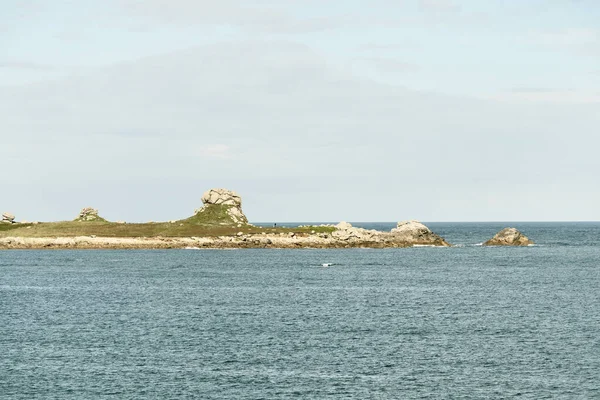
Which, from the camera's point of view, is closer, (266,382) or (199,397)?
(199,397)

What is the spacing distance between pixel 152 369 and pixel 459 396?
67.2ft

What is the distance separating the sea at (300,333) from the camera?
52.0 meters

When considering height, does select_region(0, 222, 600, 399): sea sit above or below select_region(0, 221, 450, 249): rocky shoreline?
below

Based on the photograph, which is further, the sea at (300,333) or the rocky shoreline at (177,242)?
the rocky shoreline at (177,242)

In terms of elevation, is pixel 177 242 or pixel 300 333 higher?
pixel 177 242

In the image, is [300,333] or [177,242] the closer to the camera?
[300,333]

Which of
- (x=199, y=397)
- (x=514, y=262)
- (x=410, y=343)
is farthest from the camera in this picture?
(x=514, y=262)

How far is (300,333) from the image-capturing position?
2790 inches

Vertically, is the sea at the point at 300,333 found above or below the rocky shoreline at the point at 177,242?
below

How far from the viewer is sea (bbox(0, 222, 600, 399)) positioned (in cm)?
5197

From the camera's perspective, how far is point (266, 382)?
5256cm

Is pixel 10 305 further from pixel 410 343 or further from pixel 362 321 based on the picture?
pixel 410 343

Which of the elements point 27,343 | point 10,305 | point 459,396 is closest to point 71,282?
point 10,305

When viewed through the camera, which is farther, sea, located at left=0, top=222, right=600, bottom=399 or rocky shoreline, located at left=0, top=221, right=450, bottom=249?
rocky shoreline, located at left=0, top=221, right=450, bottom=249
